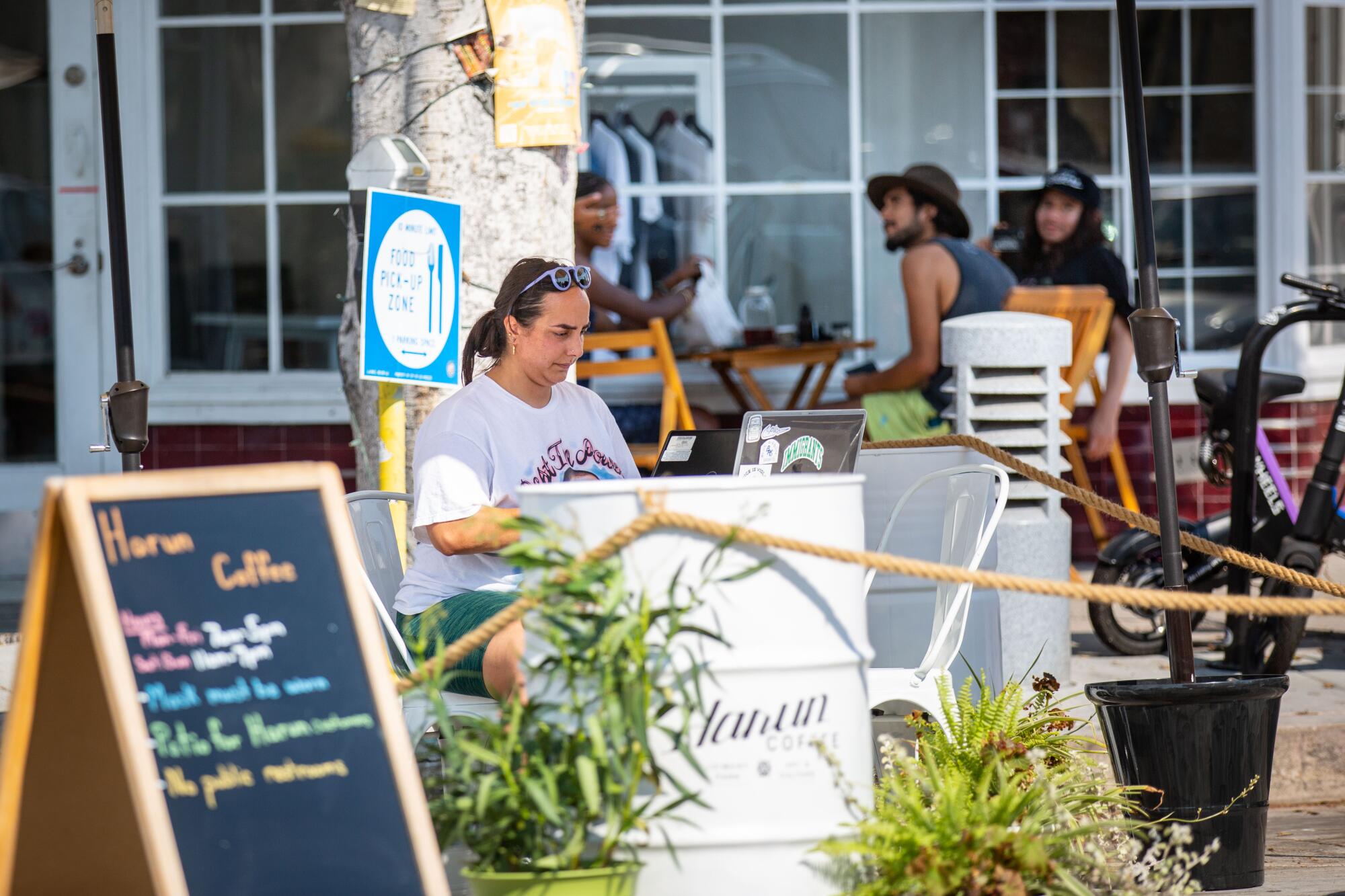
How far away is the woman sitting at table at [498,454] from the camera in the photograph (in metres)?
3.30

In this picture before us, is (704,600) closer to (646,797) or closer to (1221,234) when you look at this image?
(646,797)

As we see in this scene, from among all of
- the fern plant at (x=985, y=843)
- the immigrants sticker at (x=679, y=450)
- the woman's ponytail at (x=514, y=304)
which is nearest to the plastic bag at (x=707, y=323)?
the woman's ponytail at (x=514, y=304)

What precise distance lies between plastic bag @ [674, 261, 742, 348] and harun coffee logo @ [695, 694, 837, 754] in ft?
15.5

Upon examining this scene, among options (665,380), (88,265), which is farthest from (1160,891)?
(88,265)

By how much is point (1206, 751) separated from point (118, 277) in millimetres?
2661

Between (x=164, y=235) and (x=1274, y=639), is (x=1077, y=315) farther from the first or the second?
(x=164, y=235)

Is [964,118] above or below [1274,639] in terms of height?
above

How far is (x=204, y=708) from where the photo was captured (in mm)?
2393

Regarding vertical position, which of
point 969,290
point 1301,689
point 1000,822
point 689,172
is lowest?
point 1301,689

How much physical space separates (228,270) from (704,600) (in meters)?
5.63

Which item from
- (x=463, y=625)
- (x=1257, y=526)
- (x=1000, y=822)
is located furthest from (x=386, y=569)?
(x=1257, y=526)

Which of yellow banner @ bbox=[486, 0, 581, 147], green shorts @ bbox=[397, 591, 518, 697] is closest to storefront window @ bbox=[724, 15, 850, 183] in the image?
yellow banner @ bbox=[486, 0, 581, 147]

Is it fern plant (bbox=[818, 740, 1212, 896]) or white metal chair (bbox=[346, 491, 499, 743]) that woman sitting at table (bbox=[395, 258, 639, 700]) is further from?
fern plant (bbox=[818, 740, 1212, 896])

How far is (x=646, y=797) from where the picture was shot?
2408 millimetres
